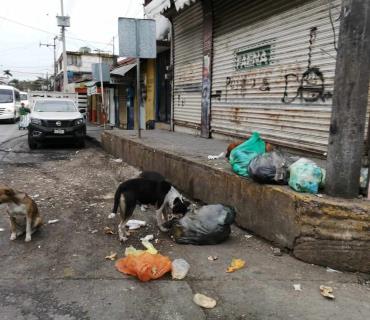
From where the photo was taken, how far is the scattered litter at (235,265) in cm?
385

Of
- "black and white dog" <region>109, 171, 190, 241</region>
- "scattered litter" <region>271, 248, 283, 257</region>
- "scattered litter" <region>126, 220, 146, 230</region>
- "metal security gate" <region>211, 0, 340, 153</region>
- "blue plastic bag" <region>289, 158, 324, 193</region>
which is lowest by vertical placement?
"scattered litter" <region>126, 220, 146, 230</region>

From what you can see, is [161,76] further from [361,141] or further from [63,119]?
[361,141]

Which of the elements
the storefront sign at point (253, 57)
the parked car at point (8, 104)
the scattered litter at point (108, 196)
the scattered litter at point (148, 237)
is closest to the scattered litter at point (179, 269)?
the scattered litter at point (148, 237)

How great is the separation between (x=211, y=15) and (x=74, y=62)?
42972mm

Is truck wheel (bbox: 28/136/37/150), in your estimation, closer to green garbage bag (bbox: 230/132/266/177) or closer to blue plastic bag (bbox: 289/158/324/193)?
green garbage bag (bbox: 230/132/266/177)

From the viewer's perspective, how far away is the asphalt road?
309cm

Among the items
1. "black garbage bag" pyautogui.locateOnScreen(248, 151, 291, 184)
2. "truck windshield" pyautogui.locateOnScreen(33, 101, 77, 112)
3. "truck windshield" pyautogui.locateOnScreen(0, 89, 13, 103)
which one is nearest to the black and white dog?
"black garbage bag" pyautogui.locateOnScreen(248, 151, 291, 184)

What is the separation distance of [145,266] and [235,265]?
3.06 ft

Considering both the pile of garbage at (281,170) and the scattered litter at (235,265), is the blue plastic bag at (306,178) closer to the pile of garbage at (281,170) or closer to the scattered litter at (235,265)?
the pile of garbage at (281,170)

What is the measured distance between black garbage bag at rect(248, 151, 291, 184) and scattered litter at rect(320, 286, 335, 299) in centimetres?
130

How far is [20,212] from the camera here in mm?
4477

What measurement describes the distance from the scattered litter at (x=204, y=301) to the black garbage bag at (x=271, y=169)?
164 centimetres

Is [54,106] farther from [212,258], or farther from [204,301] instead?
[204,301]

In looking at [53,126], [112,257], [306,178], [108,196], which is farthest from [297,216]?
[53,126]
